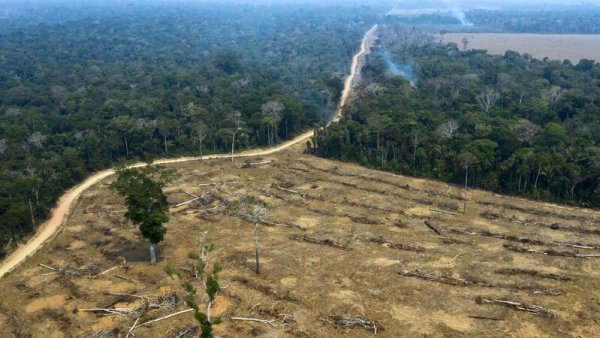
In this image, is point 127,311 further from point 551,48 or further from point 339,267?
point 551,48

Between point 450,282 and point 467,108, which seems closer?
point 450,282

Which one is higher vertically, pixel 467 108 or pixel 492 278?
pixel 467 108

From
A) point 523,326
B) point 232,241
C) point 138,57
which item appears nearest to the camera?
point 523,326

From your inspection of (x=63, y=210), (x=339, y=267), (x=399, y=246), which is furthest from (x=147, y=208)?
(x=399, y=246)

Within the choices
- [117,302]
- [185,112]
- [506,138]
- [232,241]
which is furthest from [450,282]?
[185,112]

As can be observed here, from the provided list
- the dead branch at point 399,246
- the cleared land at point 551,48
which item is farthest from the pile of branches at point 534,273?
the cleared land at point 551,48

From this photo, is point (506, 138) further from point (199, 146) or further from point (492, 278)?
point (199, 146)
